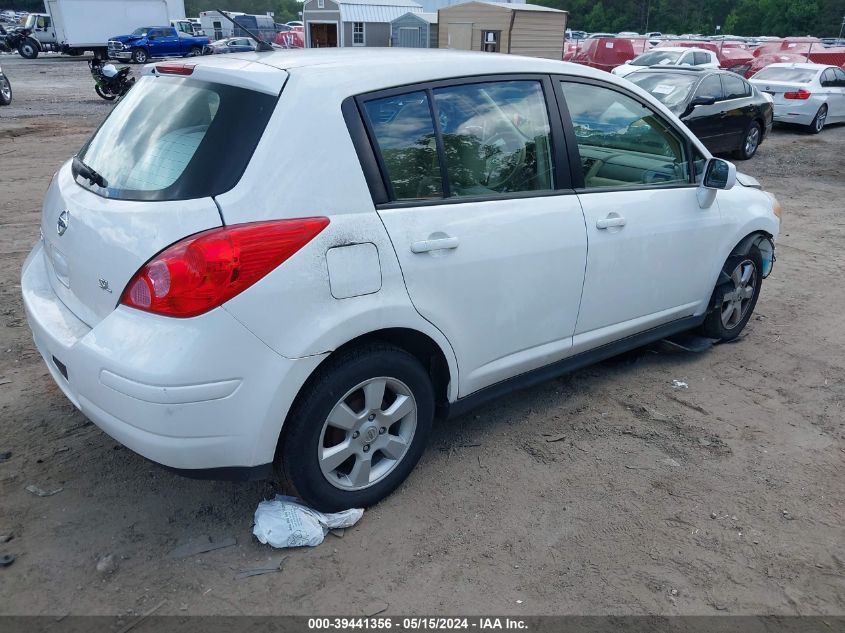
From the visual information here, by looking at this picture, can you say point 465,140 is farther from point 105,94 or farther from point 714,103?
point 105,94

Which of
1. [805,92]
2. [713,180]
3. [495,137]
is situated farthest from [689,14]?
[495,137]

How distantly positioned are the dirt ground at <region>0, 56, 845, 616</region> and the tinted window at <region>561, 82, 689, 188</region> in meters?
1.25

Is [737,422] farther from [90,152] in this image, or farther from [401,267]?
[90,152]

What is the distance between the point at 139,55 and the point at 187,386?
35.1m

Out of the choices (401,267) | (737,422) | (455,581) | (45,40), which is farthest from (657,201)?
(45,40)

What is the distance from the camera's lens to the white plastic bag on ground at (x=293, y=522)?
2.71 m

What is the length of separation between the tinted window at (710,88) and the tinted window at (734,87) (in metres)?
0.21

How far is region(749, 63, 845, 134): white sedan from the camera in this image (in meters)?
15.9

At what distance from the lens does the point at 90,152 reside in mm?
3057

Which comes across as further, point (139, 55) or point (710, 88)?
point (139, 55)

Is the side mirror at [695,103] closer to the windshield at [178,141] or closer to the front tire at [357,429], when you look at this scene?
the front tire at [357,429]

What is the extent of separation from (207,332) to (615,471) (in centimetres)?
208

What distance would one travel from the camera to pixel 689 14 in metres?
81.4

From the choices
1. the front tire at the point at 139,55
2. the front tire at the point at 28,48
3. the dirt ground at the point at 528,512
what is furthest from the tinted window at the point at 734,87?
the front tire at the point at 28,48
